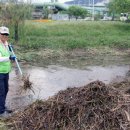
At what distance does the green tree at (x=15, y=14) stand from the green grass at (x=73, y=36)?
599 millimetres

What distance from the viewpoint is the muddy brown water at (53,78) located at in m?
9.08

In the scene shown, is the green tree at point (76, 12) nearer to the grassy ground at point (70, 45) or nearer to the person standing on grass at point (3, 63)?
the grassy ground at point (70, 45)

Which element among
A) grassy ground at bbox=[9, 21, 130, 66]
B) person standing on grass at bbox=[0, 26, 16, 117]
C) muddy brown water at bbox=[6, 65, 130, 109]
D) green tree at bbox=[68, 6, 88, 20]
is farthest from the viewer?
green tree at bbox=[68, 6, 88, 20]

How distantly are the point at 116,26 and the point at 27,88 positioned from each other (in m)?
20.6

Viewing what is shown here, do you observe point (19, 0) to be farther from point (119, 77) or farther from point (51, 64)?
point (119, 77)

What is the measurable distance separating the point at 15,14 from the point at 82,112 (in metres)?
13.8

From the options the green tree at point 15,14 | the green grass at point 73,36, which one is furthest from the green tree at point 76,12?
the green tree at point 15,14

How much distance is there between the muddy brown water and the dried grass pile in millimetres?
1674

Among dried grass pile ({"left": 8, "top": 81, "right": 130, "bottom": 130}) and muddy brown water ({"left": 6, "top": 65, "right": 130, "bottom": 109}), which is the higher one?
dried grass pile ({"left": 8, "top": 81, "right": 130, "bottom": 130})

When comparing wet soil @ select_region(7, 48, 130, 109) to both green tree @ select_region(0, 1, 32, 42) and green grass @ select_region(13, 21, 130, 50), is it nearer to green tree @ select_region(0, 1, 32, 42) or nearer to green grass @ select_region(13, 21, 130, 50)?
green grass @ select_region(13, 21, 130, 50)

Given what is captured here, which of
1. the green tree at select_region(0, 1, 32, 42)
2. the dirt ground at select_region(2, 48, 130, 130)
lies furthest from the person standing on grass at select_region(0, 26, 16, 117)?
the green tree at select_region(0, 1, 32, 42)

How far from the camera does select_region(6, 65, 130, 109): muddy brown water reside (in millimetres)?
9078

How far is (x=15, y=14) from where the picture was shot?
63.0 ft

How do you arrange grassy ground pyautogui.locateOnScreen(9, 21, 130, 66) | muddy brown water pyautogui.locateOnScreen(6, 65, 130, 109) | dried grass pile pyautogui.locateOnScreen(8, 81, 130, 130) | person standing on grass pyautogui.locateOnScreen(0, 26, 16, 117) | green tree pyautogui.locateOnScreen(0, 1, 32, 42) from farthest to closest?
green tree pyautogui.locateOnScreen(0, 1, 32, 42), grassy ground pyautogui.locateOnScreen(9, 21, 130, 66), muddy brown water pyautogui.locateOnScreen(6, 65, 130, 109), person standing on grass pyautogui.locateOnScreen(0, 26, 16, 117), dried grass pile pyautogui.locateOnScreen(8, 81, 130, 130)
